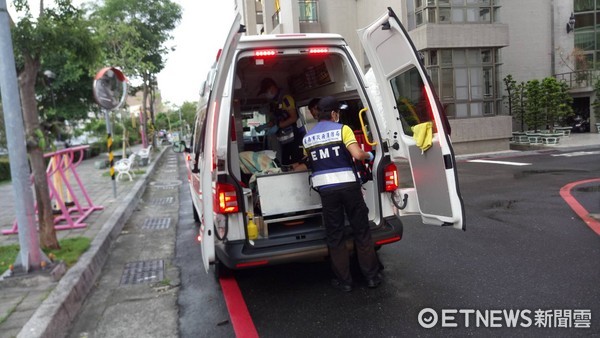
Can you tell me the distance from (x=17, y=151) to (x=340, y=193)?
3191mm

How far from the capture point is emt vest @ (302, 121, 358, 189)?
3.99 meters

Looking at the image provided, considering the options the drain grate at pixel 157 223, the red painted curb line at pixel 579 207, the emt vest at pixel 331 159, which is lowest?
the drain grate at pixel 157 223

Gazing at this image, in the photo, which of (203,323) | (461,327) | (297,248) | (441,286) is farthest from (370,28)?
(203,323)

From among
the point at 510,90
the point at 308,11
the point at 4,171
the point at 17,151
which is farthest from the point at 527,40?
the point at 4,171

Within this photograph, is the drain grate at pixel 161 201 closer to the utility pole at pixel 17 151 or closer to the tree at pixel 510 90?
the utility pole at pixel 17 151

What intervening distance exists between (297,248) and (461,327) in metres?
1.43

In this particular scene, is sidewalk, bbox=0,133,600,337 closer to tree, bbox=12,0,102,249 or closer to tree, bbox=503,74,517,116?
tree, bbox=12,0,102,249

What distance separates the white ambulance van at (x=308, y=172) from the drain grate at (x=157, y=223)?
3.25 m

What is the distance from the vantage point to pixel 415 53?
156 inches

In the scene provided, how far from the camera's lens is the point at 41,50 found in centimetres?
512

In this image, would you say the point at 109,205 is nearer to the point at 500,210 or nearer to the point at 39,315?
the point at 39,315

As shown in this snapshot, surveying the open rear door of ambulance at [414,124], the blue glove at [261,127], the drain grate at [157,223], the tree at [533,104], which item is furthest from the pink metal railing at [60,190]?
the tree at [533,104]

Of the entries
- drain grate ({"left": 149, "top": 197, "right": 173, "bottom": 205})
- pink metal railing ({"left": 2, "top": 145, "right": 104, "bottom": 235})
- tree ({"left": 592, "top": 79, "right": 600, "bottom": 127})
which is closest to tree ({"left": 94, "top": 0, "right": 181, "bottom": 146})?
drain grate ({"left": 149, "top": 197, "right": 173, "bottom": 205})

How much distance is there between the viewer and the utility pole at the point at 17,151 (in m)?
4.30
